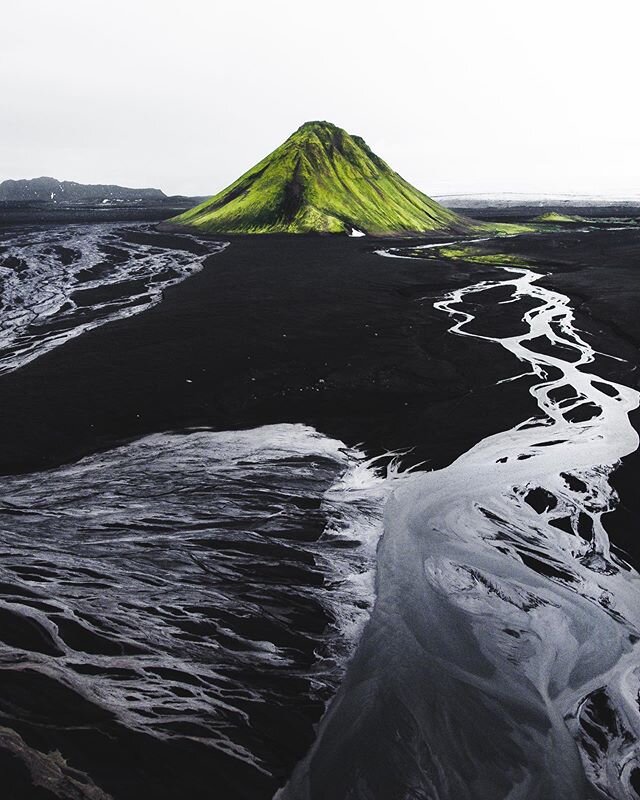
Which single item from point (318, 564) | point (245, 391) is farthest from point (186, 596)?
point (245, 391)

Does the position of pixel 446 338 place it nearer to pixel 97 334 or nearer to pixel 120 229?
pixel 97 334

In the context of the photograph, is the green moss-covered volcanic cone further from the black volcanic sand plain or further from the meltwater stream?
the meltwater stream

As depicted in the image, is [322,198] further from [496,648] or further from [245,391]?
[496,648]

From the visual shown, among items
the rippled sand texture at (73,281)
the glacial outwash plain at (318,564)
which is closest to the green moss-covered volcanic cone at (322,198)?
the rippled sand texture at (73,281)

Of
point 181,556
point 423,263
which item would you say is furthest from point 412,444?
point 423,263

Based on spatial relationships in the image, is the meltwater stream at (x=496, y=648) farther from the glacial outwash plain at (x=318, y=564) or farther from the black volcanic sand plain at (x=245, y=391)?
the black volcanic sand plain at (x=245, y=391)

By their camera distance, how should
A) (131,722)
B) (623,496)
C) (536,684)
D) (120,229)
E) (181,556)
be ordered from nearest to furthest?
(131,722), (536,684), (181,556), (623,496), (120,229)

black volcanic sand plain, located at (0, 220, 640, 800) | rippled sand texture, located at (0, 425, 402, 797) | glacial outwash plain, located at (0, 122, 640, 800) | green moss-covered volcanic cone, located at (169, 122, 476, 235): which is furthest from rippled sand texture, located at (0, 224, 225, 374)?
green moss-covered volcanic cone, located at (169, 122, 476, 235)
